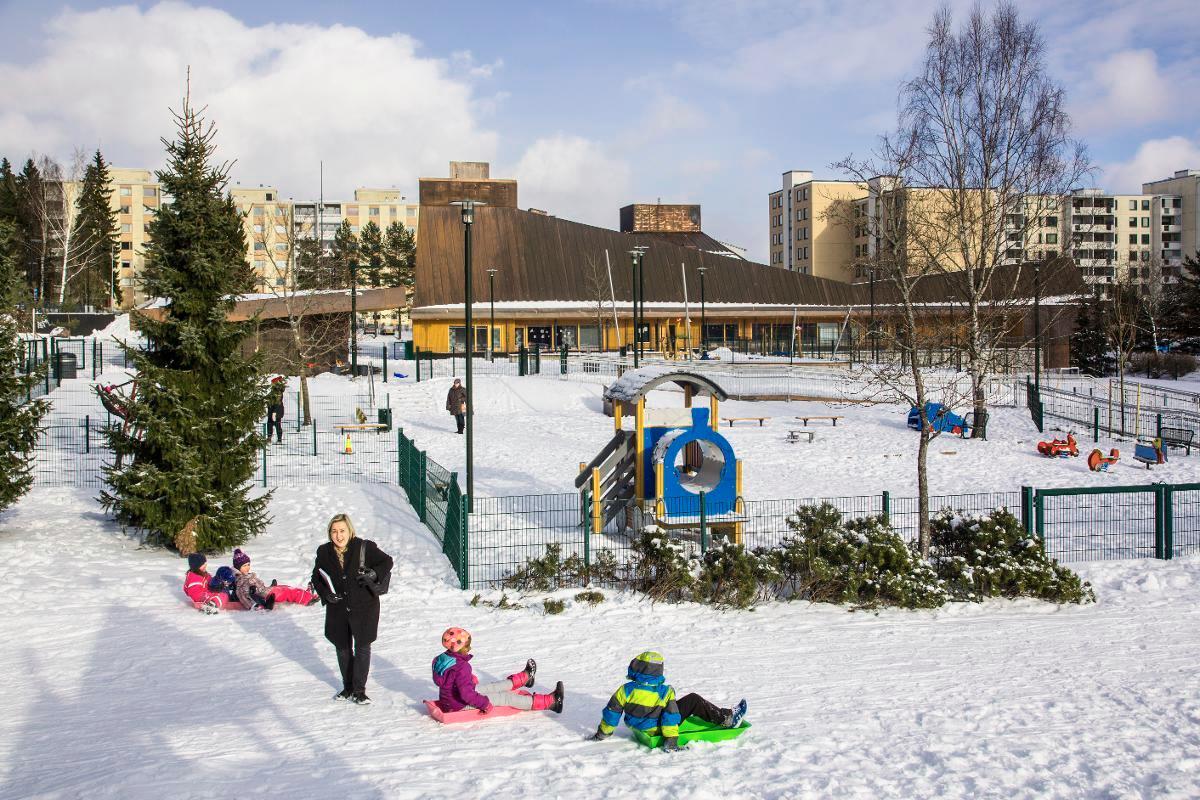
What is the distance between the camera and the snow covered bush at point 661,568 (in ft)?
39.6

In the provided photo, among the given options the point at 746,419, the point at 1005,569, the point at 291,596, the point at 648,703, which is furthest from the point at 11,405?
the point at 746,419

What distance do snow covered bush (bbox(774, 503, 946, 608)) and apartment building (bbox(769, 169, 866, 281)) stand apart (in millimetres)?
75138

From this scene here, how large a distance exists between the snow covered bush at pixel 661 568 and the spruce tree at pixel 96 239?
2479 inches

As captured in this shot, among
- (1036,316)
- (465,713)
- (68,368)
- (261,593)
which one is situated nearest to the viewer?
(465,713)

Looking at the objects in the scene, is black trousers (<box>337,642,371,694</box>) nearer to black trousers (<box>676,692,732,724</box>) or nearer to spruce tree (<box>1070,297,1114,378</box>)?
black trousers (<box>676,692,732,724</box>)

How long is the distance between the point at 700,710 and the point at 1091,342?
48677mm

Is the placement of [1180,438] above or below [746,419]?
below

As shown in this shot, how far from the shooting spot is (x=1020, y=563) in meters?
12.4

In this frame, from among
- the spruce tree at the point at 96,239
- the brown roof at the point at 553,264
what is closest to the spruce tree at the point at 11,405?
the brown roof at the point at 553,264

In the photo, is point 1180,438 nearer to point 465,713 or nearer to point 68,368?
point 465,713

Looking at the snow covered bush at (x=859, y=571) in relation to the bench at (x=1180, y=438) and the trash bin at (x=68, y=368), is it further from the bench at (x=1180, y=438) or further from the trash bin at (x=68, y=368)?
the trash bin at (x=68, y=368)

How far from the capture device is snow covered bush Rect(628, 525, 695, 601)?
39.6 ft

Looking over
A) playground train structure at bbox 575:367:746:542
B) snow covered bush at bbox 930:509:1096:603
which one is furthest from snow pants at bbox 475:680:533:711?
snow covered bush at bbox 930:509:1096:603

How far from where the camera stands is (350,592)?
7.51 meters
